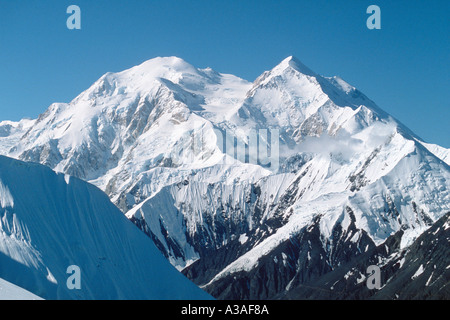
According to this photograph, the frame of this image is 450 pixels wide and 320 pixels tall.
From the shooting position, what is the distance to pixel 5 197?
12331 centimetres

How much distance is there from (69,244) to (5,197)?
15307 mm

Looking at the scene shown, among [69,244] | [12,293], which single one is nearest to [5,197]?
[69,244]

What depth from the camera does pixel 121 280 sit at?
135625 mm

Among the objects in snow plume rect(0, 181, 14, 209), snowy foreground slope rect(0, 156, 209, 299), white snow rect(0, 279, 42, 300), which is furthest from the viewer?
snow plume rect(0, 181, 14, 209)

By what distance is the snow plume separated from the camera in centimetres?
12182

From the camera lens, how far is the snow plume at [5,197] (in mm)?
121825

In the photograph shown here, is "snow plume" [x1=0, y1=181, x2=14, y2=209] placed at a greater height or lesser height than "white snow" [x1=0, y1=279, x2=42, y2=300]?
greater

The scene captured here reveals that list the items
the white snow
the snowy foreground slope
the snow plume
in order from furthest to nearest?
the snow plume → the snowy foreground slope → the white snow

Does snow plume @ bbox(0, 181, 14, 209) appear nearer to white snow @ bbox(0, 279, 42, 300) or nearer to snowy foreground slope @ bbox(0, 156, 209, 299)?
snowy foreground slope @ bbox(0, 156, 209, 299)

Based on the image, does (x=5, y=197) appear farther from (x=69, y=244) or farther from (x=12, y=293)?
(x=12, y=293)

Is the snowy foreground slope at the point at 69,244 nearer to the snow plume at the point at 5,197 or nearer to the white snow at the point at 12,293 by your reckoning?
the snow plume at the point at 5,197

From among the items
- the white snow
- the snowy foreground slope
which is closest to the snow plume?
the snowy foreground slope
